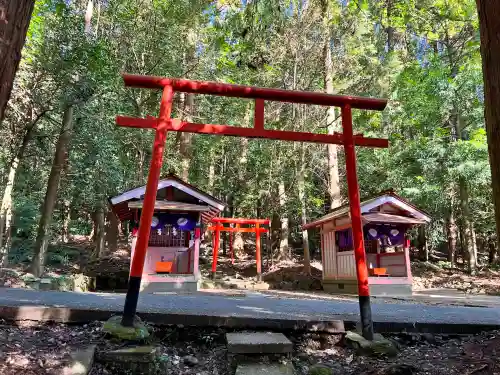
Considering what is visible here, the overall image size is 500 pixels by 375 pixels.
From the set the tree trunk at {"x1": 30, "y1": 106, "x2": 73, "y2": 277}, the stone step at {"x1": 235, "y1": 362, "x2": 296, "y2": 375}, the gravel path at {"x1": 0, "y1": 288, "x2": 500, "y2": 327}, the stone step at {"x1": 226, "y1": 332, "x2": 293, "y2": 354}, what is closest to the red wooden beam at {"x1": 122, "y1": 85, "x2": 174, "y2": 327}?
the gravel path at {"x1": 0, "y1": 288, "x2": 500, "y2": 327}

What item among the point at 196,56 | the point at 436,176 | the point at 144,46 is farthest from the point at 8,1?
the point at 436,176

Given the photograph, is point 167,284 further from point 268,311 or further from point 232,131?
point 232,131

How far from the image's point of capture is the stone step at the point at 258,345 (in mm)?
3744

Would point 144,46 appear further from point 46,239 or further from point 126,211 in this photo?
point 46,239

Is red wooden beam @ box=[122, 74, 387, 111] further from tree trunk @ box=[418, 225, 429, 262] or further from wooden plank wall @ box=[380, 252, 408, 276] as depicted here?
tree trunk @ box=[418, 225, 429, 262]

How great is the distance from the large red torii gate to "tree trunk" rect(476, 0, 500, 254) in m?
2.49

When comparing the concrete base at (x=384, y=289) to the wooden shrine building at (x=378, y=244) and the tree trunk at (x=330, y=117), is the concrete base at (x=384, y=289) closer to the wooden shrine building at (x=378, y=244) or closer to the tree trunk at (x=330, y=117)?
the wooden shrine building at (x=378, y=244)

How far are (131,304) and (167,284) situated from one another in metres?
7.98

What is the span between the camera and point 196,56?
1823cm

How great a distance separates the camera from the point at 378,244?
14.0 m

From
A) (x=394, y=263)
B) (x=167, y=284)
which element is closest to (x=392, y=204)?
(x=394, y=263)

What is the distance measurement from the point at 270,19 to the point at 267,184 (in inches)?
537

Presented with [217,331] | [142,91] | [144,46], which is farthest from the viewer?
[142,91]

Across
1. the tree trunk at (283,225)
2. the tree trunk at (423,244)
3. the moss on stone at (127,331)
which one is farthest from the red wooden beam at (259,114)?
the tree trunk at (423,244)
